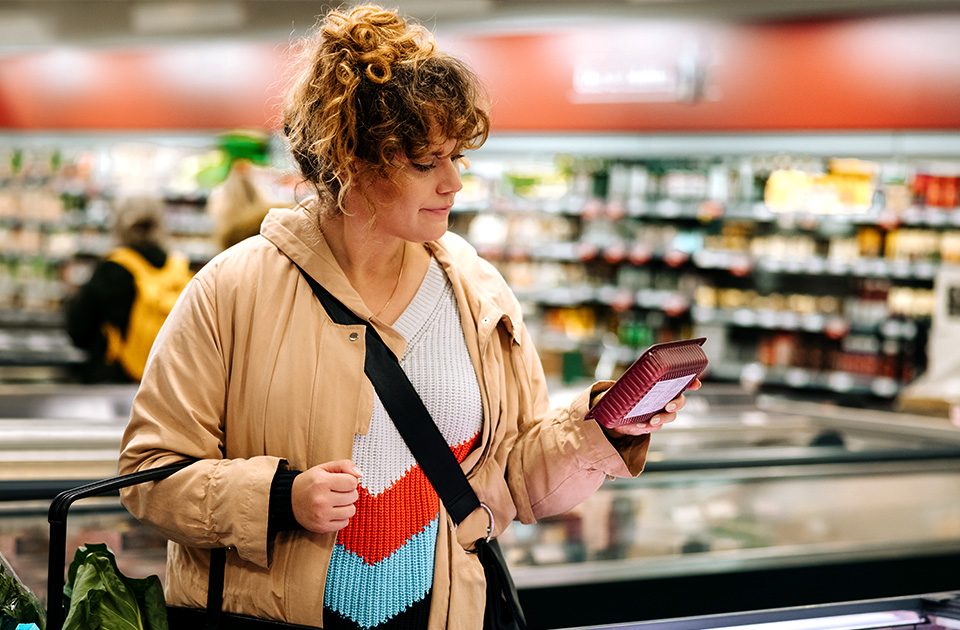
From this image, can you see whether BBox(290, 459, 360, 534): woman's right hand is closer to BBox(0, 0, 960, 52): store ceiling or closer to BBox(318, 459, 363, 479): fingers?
BBox(318, 459, 363, 479): fingers

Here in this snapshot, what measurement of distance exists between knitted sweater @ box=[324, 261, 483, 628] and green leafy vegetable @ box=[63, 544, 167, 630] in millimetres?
241

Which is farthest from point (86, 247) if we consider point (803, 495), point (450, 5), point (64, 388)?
point (803, 495)

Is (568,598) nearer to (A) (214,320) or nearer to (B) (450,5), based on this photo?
(A) (214,320)

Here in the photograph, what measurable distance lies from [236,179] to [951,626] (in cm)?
256

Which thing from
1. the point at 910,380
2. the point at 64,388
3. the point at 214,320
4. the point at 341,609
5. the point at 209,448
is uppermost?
the point at 214,320

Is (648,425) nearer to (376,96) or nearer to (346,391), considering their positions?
(346,391)

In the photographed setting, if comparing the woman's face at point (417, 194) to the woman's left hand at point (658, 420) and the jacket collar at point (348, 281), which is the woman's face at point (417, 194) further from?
the woman's left hand at point (658, 420)

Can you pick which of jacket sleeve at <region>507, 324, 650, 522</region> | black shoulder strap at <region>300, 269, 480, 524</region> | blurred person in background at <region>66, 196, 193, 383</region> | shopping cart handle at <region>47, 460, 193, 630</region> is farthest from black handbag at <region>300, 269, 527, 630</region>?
blurred person in background at <region>66, 196, 193, 383</region>

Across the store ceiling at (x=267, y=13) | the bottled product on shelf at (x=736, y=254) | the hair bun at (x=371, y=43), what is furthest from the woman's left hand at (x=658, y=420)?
the store ceiling at (x=267, y=13)

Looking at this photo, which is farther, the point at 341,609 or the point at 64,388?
the point at 64,388

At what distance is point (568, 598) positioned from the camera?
2.90 meters

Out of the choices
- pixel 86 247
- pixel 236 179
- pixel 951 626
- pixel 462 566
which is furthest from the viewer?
pixel 86 247

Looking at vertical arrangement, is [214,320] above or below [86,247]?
above

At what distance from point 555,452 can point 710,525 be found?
1964 mm
